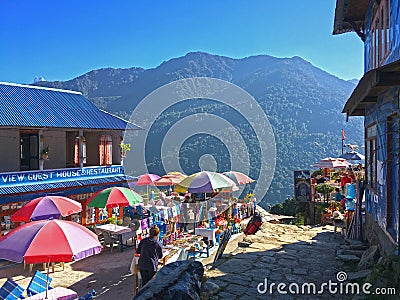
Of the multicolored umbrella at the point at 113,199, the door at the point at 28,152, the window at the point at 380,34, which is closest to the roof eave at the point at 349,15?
the window at the point at 380,34

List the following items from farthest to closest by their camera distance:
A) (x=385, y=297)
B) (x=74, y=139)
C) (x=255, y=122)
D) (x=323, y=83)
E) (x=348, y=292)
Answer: (x=323, y=83) < (x=255, y=122) < (x=74, y=139) < (x=348, y=292) < (x=385, y=297)

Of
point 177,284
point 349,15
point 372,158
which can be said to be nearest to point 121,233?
point 372,158

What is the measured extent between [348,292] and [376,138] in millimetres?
3519

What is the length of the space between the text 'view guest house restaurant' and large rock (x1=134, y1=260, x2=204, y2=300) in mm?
9925

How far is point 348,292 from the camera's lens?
5281 millimetres

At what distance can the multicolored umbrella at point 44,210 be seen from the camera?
10.6 m

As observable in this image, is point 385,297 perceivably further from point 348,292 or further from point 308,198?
point 308,198

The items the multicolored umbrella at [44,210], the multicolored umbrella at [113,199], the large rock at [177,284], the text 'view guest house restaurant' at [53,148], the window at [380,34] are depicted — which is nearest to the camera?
the large rock at [177,284]

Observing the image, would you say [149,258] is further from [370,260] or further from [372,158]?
[372,158]

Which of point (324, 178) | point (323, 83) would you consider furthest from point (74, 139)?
point (323, 83)

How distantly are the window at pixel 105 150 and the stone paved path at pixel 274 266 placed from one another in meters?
11.0

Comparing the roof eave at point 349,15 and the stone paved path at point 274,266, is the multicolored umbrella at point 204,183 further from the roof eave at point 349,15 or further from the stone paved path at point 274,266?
the roof eave at point 349,15

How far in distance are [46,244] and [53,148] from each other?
11359 mm

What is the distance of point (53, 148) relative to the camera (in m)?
16.9
